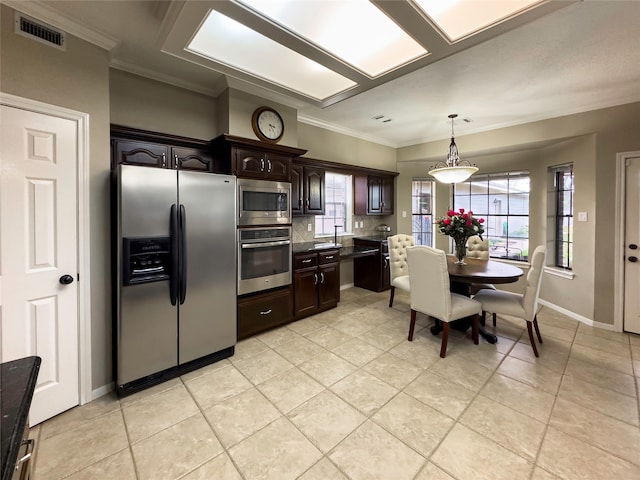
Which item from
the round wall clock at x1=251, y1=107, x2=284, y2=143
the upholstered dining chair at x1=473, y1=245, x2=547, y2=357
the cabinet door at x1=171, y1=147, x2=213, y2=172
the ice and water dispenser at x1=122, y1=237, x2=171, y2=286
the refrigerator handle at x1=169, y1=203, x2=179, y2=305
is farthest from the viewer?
the round wall clock at x1=251, y1=107, x2=284, y2=143

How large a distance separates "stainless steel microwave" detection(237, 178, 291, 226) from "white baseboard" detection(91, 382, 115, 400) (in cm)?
178

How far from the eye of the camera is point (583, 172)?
3.64 meters

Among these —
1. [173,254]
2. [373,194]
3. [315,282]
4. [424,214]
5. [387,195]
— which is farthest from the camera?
[424,214]

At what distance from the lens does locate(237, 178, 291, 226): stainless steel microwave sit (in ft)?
9.96

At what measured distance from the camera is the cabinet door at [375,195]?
516 cm

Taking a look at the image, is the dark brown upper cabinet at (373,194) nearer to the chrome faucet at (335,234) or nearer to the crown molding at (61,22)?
the chrome faucet at (335,234)

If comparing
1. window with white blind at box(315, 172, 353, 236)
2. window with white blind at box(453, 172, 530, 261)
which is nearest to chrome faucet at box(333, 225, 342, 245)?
window with white blind at box(315, 172, 353, 236)

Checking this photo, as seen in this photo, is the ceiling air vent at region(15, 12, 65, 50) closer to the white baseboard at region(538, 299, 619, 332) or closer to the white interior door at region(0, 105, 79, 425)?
the white interior door at region(0, 105, 79, 425)

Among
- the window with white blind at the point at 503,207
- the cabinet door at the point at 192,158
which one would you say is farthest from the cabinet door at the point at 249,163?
the window with white blind at the point at 503,207

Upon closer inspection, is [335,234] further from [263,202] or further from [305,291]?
[263,202]

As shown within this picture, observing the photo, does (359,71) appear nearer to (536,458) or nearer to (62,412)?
(536,458)

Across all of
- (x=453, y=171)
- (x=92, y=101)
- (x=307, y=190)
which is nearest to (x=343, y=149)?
(x=307, y=190)

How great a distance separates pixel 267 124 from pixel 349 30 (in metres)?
1.53

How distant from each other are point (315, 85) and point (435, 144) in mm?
2992
